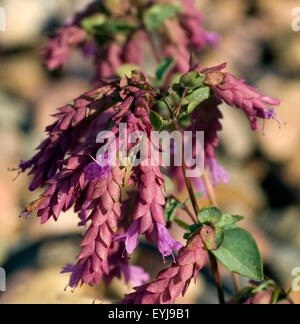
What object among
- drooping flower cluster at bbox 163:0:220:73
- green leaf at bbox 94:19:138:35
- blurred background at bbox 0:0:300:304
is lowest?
blurred background at bbox 0:0:300:304

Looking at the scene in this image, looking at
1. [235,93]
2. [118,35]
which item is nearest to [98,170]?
[235,93]

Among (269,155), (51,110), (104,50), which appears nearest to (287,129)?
(269,155)

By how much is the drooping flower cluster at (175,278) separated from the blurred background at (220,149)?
3.02 feet

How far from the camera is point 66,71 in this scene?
5.71 m

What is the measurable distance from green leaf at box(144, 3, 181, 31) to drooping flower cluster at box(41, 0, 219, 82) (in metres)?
0.03

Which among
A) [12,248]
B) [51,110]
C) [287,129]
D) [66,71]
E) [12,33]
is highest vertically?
[12,33]

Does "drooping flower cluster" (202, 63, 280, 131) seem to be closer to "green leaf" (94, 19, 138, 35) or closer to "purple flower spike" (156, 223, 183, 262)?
"purple flower spike" (156, 223, 183, 262)

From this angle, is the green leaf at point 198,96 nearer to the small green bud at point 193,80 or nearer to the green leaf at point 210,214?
the small green bud at point 193,80

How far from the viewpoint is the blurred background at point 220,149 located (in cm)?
302

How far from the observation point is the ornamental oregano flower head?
922 mm

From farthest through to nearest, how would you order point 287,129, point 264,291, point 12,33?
point 12,33, point 287,129, point 264,291

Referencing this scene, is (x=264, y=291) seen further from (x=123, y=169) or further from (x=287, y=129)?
(x=287, y=129)

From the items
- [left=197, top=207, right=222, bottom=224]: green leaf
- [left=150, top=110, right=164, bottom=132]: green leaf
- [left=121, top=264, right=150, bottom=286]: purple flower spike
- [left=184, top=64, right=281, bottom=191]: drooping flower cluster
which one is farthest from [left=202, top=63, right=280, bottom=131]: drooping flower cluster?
[left=121, top=264, right=150, bottom=286]: purple flower spike

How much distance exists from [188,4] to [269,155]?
8.95 feet
